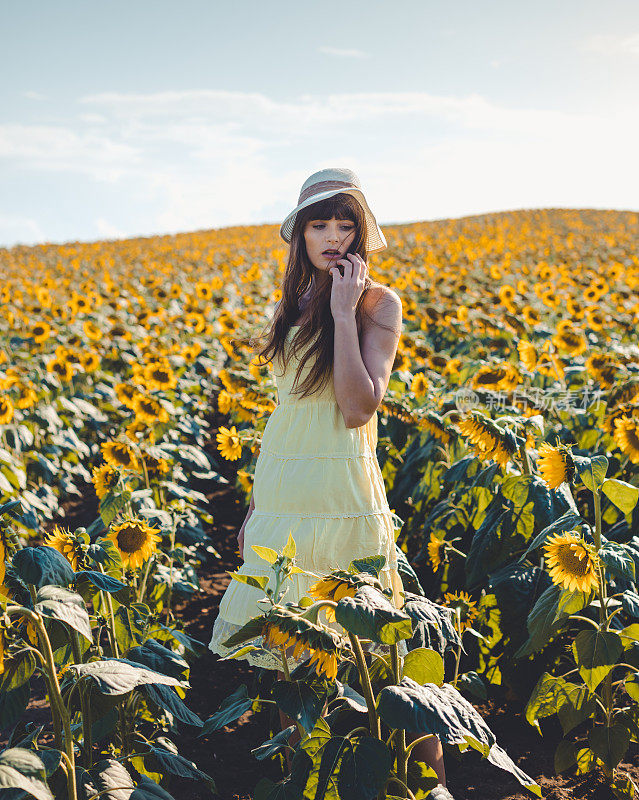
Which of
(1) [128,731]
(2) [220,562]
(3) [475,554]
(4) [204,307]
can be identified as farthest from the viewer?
(4) [204,307]

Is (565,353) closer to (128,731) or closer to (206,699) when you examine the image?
(206,699)

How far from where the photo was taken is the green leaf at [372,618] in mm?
1239

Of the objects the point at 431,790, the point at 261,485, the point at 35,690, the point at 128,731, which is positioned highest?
the point at 261,485

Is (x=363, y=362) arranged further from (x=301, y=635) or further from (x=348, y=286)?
(x=301, y=635)

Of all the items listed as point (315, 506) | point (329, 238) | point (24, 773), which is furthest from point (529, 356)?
point (24, 773)

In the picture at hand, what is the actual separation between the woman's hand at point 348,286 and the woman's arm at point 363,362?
0.9 inches

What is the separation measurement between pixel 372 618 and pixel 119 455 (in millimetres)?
2195

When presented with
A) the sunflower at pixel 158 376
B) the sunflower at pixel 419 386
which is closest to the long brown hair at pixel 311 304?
the sunflower at pixel 419 386

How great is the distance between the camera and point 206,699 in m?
2.99

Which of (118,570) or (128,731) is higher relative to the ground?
(118,570)

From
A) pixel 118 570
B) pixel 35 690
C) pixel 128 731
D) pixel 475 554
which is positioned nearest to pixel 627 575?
pixel 475 554

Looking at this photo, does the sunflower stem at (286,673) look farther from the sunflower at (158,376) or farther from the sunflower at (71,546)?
the sunflower at (158,376)

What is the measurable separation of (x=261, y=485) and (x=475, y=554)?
0.91 m

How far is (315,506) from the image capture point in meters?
1.99
